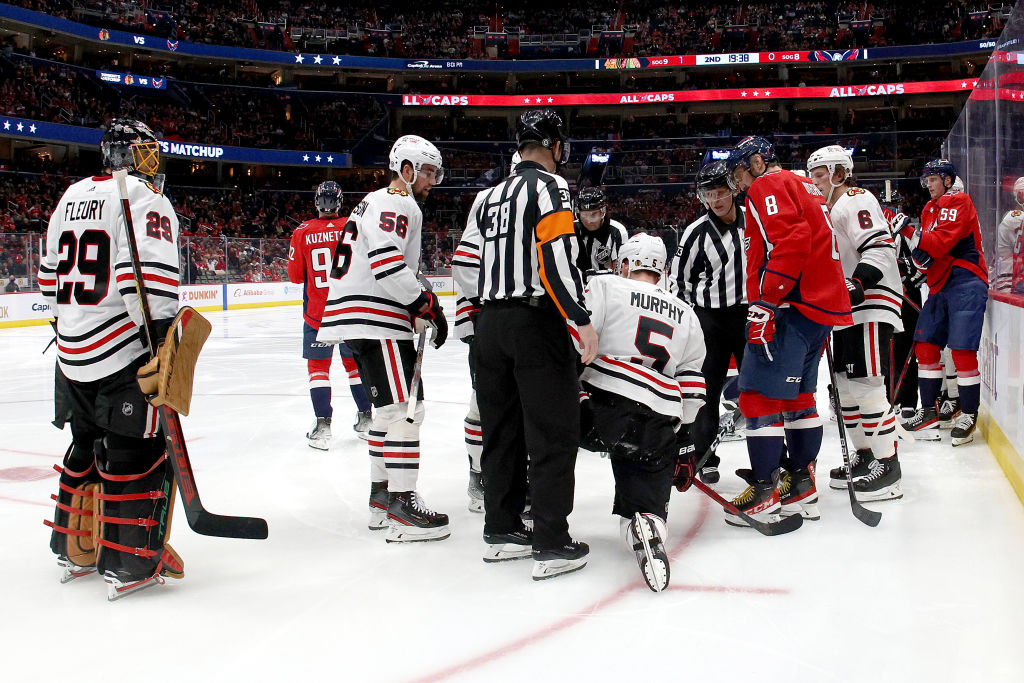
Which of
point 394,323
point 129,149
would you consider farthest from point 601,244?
point 129,149

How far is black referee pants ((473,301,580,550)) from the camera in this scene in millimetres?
2834

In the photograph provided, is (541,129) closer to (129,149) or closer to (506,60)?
(129,149)

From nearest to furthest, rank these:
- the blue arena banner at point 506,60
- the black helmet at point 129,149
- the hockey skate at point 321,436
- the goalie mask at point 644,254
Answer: the black helmet at point 129,149 → the goalie mask at point 644,254 → the hockey skate at point 321,436 → the blue arena banner at point 506,60

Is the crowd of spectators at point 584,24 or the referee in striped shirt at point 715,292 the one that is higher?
the crowd of spectators at point 584,24

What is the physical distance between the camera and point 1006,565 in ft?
9.59

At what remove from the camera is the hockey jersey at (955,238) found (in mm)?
5062

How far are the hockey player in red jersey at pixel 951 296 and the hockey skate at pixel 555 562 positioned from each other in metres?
3.18

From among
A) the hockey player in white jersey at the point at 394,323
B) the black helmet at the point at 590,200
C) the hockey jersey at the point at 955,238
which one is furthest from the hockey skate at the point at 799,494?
the hockey jersey at the point at 955,238

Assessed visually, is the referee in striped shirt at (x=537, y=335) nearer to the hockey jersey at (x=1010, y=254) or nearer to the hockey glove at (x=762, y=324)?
the hockey glove at (x=762, y=324)

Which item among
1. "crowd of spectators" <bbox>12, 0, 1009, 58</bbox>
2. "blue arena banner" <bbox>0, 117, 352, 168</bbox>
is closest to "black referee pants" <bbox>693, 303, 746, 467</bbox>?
"blue arena banner" <bbox>0, 117, 352, 168</bbox>

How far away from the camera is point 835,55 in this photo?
2944cm

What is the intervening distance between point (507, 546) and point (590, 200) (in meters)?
2.28

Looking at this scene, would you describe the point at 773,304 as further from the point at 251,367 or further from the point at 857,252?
the point at 251,367

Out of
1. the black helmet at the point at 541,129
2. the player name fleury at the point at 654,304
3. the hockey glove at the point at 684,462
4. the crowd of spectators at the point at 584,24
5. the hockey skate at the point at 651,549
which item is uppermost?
the crowd of spectators at the point at 584,24
